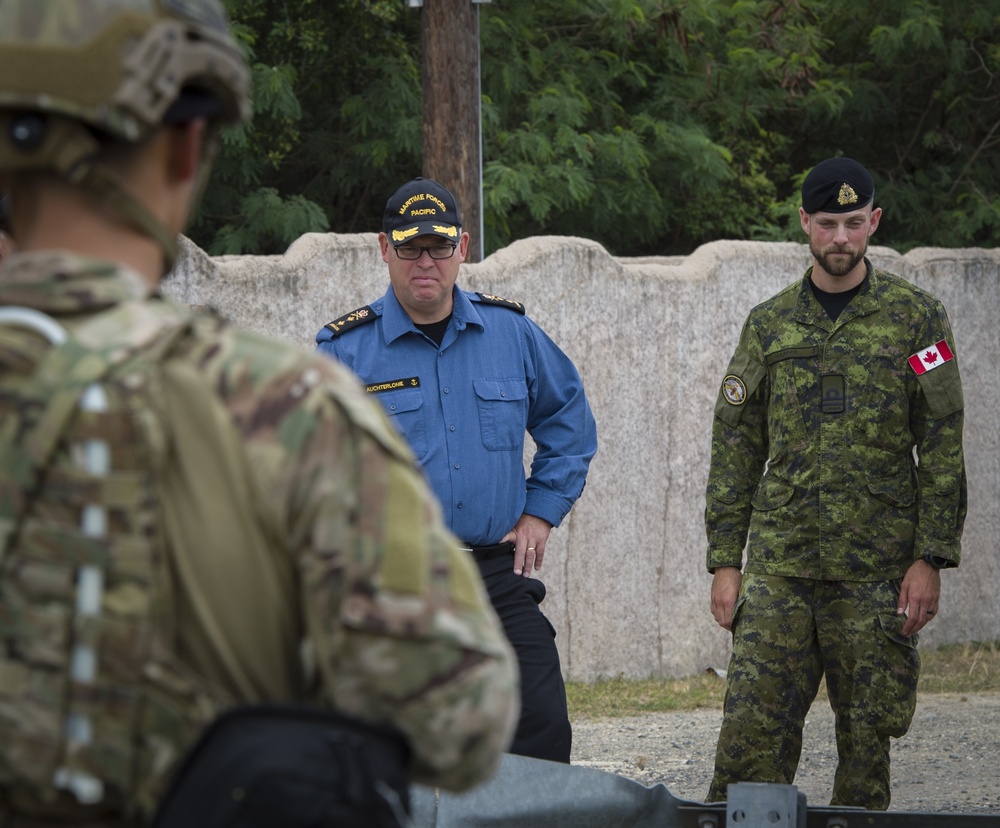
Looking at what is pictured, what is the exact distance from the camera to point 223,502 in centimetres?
148

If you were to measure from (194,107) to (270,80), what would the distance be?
864 cm

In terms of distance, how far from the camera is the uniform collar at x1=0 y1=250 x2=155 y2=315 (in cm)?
153

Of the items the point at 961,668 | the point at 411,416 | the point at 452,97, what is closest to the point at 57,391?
the point at 411,416

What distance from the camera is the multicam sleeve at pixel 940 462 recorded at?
466 cm

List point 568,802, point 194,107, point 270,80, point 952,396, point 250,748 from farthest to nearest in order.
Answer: point 270,80 → point 952,396 → point 568,802 → point 194,107 → point 250,748

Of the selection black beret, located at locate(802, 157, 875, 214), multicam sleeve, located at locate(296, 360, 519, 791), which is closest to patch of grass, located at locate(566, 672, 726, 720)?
black beret, located at locate(802, 157, 875, 214)

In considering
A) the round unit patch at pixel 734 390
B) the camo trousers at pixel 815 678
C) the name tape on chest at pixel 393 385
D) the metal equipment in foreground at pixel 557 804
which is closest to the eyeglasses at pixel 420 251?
the name tape on chest at pixel 393 385

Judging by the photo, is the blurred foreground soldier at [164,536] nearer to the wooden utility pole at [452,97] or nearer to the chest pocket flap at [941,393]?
the chest pocket flap at [941,393]

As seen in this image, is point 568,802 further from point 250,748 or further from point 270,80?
point 270,80

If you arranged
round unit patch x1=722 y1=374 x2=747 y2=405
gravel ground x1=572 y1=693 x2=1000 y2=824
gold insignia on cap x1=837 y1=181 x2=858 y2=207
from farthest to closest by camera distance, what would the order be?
gravel ground x1=572 y1=693 x2=1000 y2=824 → round unit patch x1=722 y1=374 x2=747 y2=405 → gold insignia on cap x1=837 y1=181 x2=858 y2=207

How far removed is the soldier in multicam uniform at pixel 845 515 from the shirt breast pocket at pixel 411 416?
1.09m

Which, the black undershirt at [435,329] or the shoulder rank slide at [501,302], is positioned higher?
the shoulder rank slide at [501,302]

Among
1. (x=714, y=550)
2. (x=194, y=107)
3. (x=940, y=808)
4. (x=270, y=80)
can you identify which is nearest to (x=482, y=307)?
(x=714, y=550)

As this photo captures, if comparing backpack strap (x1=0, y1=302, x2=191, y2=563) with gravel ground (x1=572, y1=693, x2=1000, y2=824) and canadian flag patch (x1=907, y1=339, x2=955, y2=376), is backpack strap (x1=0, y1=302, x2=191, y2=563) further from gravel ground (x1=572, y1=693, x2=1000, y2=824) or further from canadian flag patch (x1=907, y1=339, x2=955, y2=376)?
gravel ground (x1=572, y1=693, x2=1000, y2=824)
